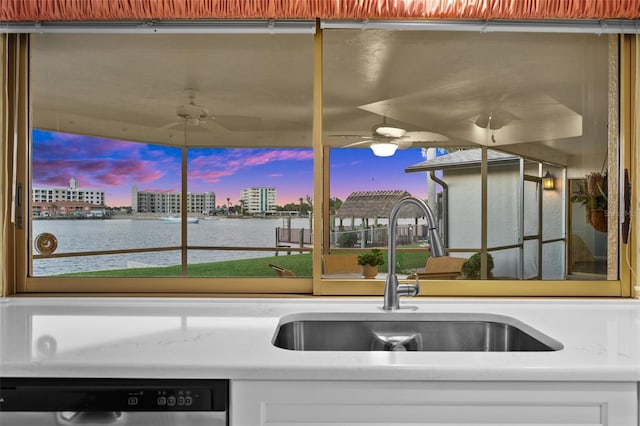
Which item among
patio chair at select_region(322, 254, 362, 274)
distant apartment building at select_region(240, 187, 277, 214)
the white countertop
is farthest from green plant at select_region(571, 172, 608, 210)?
distant apartment building at select_region(240, 187, 277, 214)

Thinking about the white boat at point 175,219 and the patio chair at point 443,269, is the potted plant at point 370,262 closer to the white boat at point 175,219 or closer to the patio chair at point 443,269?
the patio chair at point 443,269

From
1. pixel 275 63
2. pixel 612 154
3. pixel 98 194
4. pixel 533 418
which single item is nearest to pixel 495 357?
pixel 533 418

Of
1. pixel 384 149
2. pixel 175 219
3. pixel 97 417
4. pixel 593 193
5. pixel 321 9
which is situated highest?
pixel 321 9

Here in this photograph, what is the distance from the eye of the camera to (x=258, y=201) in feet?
11.2

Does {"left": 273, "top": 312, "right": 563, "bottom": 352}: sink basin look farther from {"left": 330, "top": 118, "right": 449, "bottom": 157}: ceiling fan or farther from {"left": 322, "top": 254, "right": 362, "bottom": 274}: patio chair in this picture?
{"left": 330, "top": 118, "right": 449, "bottom": 157}: ceiling fan

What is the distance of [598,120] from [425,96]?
668mm

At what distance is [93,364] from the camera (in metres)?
1.01

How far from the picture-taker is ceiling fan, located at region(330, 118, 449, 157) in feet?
6.30

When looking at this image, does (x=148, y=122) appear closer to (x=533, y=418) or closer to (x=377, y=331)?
(x=377, y=331)

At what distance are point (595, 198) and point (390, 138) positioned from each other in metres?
0.84

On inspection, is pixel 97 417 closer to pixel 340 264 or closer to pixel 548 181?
pixel 340 264

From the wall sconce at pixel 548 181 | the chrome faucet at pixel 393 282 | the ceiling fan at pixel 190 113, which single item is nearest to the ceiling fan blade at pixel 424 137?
the wall sconce at pixel 548 181

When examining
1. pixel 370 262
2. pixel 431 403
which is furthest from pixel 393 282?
pixel 431 403

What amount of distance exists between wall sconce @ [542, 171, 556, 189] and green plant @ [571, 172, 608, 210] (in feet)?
0.28
